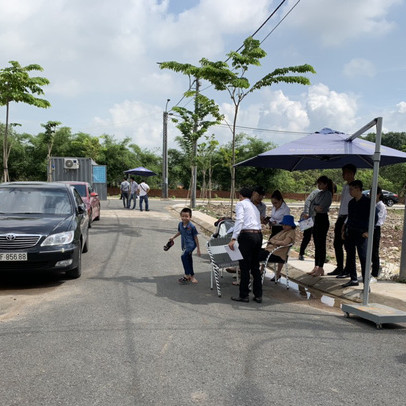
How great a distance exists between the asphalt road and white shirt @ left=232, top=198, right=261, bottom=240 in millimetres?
1075

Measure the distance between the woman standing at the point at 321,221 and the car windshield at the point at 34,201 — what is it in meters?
4.49

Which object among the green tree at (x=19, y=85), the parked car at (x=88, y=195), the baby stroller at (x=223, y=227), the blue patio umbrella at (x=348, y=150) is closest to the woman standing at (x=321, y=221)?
the blue patio umbrella at (x=348, y=150)

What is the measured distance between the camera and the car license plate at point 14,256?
5.72 metres

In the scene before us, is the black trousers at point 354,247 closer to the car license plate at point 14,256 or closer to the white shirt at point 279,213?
the white shirt at point 279,213

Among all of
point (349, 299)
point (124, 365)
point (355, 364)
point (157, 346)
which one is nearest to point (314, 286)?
point (349, 299)

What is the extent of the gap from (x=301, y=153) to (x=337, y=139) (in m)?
0.85

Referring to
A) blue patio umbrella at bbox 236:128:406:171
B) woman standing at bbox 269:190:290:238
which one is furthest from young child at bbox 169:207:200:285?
blue patio umbrella at bbox 236:128:406:171

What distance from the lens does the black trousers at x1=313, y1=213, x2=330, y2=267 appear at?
24.1 feet

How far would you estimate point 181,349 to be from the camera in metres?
3.88

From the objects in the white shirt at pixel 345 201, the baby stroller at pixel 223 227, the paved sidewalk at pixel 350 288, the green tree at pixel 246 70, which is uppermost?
the green tree at pixel 246 70

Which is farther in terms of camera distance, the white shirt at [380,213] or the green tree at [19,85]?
the green tree at [19,85]

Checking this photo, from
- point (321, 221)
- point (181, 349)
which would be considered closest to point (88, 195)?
point (321, 221)

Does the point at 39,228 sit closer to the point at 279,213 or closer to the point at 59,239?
the point at 59,239

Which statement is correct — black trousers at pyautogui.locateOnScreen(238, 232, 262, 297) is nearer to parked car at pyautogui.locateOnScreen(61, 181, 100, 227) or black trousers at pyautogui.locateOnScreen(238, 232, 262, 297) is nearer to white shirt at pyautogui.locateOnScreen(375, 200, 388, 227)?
white shirt at pyautogui.locateOnScreen(375, 200, 388, 227)
